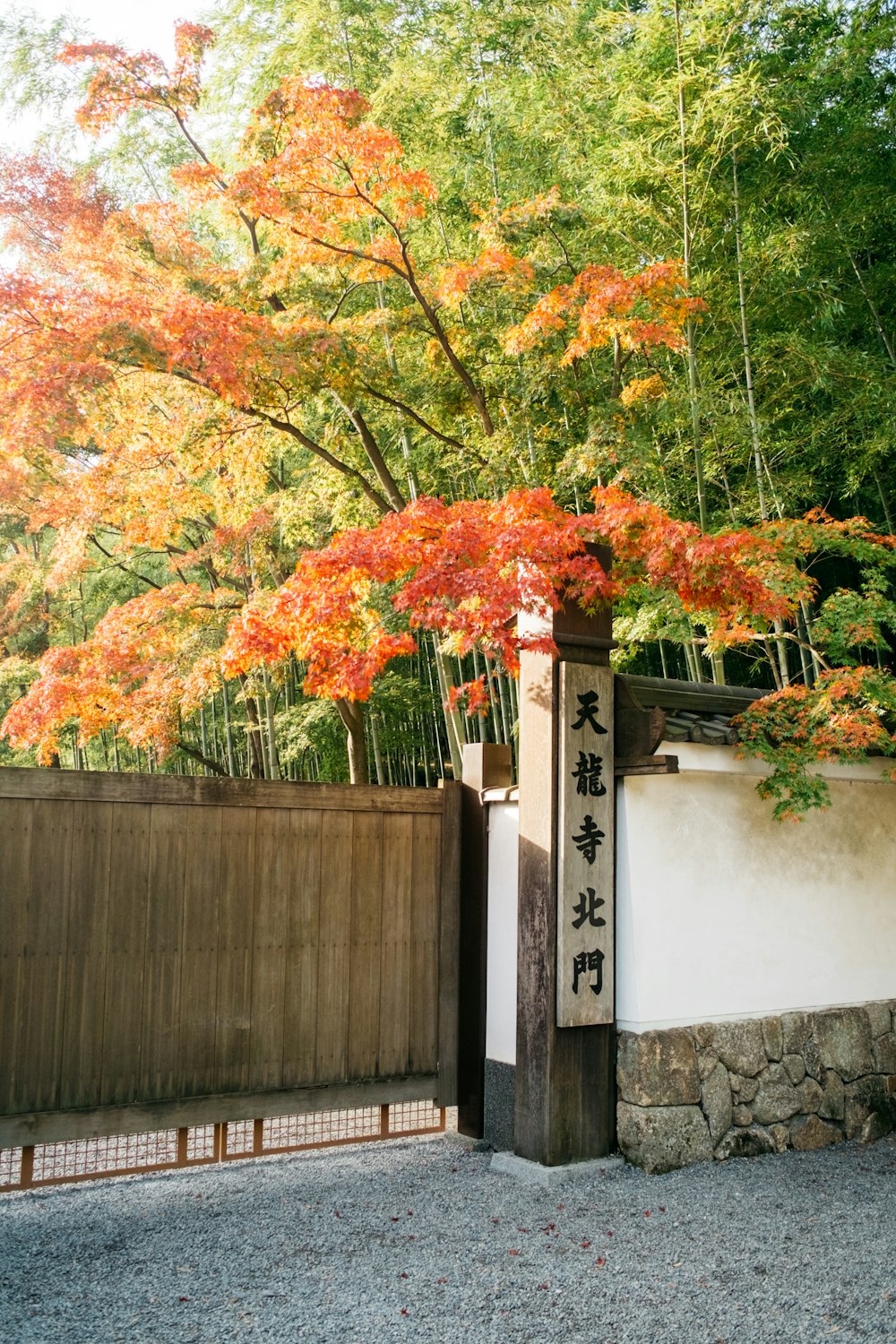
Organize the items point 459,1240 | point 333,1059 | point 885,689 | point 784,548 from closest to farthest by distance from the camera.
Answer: point 459,1240 → point 333,1059 → point 885,689 → point 784,548

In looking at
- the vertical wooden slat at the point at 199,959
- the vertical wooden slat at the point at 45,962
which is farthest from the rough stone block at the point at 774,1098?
the vertical wooden slat at the point at 45,962

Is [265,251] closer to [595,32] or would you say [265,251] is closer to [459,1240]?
[595,32]

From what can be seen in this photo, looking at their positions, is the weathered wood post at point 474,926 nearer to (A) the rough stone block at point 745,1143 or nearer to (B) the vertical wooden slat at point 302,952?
(B) the vertical wooden slat at point 302,952

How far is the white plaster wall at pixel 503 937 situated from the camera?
409 cm

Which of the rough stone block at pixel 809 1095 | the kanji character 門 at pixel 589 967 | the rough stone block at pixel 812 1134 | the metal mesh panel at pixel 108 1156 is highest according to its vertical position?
the kanji character 門 at pixel 589 967

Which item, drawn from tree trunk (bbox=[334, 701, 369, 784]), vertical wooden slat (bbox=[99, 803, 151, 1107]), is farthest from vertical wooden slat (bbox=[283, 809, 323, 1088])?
tree trunk (bbox=[334, 701, 369, 784])

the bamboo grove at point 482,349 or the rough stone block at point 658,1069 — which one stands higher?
the bamboo grove at point 482,349

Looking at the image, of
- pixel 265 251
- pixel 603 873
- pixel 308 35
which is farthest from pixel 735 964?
pixel 308 35

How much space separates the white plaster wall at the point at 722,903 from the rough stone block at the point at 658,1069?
0.06 meters

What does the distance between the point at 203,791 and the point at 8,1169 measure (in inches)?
60.2

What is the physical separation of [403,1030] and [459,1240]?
3.43 feet

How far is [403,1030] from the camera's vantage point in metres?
4.07

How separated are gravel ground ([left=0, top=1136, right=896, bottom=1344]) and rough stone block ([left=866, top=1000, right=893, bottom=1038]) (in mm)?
869

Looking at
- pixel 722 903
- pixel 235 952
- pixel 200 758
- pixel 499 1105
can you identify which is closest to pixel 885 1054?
pixel 722 903
